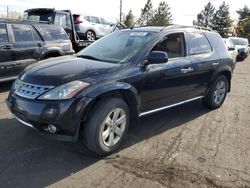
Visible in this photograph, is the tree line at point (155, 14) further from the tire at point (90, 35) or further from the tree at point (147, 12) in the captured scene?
the tire at point (90, 35)

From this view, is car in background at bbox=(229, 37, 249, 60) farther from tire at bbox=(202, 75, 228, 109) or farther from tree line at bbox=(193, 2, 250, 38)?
tree line at bbox=(193, 2, 250, 38)

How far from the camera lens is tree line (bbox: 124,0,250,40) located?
2401 inches

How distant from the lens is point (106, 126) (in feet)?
13.2

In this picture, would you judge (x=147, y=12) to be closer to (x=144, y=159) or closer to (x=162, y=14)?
(x=162, y=14)

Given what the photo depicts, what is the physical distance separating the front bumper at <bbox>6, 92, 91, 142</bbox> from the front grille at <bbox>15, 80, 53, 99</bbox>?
3.3 inches

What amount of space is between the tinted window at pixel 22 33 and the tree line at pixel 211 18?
4973 centimetres

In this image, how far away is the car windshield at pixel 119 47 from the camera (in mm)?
4605

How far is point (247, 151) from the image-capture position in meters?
4.49

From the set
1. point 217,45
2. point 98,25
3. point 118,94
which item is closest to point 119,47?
point 118,94

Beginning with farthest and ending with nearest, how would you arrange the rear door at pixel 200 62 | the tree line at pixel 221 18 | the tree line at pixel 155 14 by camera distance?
1. the tree line at pixel 221 18
2. the tree line at pixel 155 14
3. the rear door at pixel 200 62

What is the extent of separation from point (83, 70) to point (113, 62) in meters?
0.58

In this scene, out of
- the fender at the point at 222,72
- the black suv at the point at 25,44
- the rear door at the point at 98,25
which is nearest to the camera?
the fender at the point at 222,72

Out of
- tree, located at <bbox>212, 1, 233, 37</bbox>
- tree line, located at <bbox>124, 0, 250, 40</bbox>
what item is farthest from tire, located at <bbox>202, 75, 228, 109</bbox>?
tree, located at <bbox>212, 1, 233, 37</bbox>

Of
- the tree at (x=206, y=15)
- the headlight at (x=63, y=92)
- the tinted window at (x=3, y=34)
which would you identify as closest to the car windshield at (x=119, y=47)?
the headlight at (x=63, y=92)
